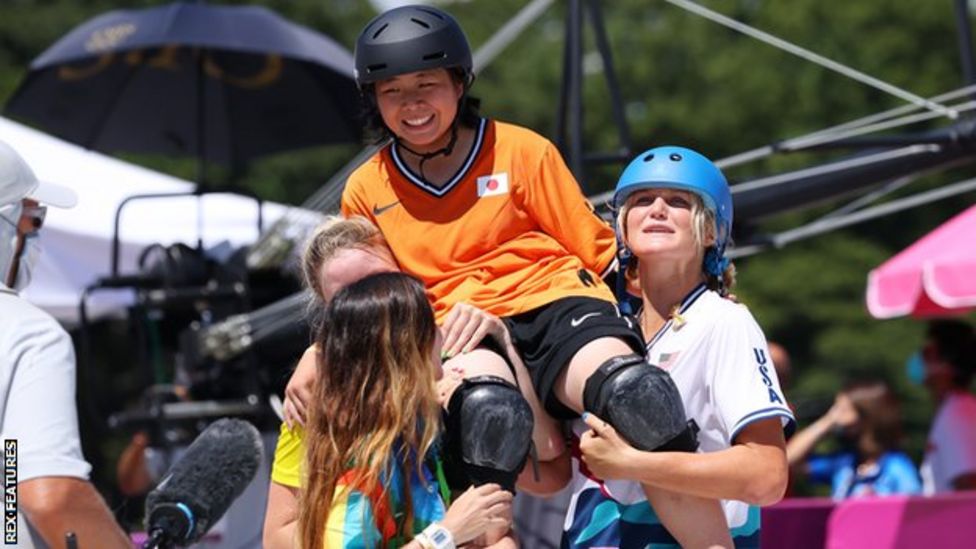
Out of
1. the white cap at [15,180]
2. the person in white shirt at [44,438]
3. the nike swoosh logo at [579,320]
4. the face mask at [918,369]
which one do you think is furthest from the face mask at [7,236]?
the face mask at [918,369]

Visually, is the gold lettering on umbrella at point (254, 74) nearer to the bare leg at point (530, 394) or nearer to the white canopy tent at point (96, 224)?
the white canopy tent at point (96, 224)

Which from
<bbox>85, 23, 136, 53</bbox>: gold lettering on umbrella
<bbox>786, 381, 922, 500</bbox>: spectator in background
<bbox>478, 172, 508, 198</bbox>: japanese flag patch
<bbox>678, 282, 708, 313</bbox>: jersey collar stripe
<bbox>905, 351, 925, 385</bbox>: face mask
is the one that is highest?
<bbox>85, 23, 136, 53</bbox>: gold lettering on umbrella

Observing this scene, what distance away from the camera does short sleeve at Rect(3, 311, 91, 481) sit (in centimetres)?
→ 394

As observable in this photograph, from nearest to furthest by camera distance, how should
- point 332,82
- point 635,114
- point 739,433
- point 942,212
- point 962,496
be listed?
point 739,433
point 962,496
point 332,82
point 942,212
point 635,114

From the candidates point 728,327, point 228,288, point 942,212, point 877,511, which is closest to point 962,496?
point 877,511

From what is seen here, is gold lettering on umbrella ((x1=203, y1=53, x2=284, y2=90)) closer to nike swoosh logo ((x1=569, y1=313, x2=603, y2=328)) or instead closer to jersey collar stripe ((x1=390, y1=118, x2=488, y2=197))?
jersey collar stripe ((x1=390, y1=118, x2=488, y2=197))

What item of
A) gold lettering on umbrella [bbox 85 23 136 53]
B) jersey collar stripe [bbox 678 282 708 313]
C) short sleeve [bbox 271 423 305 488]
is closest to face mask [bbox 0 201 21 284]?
short sleeve [bbox 271 423 305 488]

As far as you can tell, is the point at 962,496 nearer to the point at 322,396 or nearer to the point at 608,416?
the point at 608,416

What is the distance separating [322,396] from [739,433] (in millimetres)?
987

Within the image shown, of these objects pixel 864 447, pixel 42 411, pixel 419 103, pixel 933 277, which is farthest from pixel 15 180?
pixel 864 447

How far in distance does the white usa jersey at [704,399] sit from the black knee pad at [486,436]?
17.1 inches

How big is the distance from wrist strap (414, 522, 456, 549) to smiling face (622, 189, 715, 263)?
3.10 feet

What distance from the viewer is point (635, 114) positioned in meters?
30.0

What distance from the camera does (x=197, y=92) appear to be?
11.2 m
